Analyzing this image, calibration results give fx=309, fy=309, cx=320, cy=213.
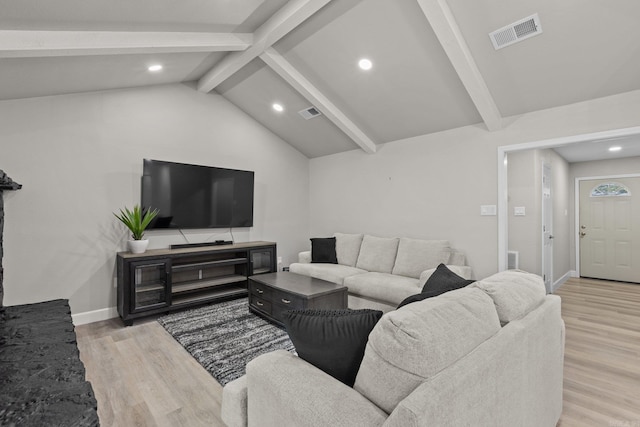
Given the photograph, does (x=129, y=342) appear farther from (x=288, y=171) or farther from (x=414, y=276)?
(x=288, y=171)

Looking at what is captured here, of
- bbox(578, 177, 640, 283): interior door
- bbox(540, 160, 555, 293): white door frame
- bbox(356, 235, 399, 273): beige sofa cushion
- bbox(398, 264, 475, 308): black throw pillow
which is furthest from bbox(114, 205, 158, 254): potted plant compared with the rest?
bbox(578, 177, 640, 283): interior door

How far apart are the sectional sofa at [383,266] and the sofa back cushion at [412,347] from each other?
7.43 ft

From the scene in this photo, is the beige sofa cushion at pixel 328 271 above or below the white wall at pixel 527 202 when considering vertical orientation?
below

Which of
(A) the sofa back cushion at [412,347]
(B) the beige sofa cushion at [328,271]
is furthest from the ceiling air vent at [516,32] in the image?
(B) the beige sofa cushion at [328,271]

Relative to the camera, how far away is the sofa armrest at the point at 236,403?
126 centimetres

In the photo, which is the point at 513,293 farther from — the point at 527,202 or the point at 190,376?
the point at 527,202

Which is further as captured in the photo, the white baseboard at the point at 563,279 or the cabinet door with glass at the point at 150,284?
the white baseboard at the point at 563,279

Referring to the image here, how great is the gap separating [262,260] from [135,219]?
174 centimetres

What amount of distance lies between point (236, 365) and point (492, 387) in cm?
195

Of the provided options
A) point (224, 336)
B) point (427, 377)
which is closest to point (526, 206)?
point (224, 336)

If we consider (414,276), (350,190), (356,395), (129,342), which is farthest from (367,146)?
(356,395)

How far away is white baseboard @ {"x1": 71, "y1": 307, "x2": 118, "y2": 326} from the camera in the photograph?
336 cm

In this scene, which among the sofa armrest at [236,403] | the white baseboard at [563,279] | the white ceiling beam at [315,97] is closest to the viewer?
the sofa armrest at [236,403]

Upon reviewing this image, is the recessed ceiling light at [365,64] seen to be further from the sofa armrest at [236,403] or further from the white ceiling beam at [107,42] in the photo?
the sofa armrest at [236,403]
